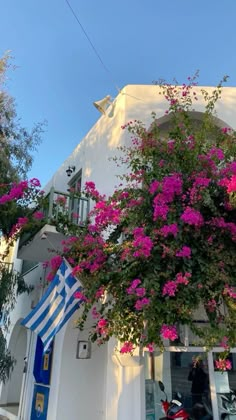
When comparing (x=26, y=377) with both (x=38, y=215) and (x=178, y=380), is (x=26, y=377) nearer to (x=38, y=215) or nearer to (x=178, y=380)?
(x=178, y=380)

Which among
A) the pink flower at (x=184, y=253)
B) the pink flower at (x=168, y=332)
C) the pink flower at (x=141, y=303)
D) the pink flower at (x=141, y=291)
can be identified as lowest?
the pink flower at (x=168, y=332)

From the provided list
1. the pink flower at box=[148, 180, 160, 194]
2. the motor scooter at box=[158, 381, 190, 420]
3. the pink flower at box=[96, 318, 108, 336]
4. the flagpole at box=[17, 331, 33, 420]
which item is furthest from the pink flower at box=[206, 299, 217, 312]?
the flagpole at box=[17, 331, 33, 420]

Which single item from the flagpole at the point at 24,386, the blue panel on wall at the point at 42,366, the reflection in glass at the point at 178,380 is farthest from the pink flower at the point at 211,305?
the flagpole at the point at 24,386

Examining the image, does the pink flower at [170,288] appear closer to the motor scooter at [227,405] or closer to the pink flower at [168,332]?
the pink flower at [168,332]

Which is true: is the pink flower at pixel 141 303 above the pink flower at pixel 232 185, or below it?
below

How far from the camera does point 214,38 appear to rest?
8719mm

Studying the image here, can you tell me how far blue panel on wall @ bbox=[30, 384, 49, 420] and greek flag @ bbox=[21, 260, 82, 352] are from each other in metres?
1.89

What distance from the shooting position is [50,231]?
714cm

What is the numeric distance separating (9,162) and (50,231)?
9.30 ft

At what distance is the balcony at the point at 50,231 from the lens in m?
7.19

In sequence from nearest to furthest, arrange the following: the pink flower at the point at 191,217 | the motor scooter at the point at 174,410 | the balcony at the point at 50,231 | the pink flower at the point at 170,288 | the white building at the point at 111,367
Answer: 1. the pink flower at the point at 170,288
2. the pink flower at the point at 191,217
3. the motor scooter at the point at 174,410
4. the white building at the point at 111,367
5. the balcony at the point at 50,231

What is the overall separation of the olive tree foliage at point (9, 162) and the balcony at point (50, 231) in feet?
1.85

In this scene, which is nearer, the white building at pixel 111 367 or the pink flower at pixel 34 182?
the white building at pixel 111 367

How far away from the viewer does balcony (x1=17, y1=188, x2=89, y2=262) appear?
7.19 m
